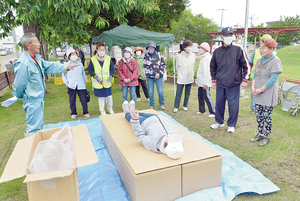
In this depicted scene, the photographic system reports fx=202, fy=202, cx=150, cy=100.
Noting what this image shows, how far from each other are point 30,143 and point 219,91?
331 centimetres

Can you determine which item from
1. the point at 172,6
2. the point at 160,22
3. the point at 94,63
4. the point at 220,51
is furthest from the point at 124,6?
the point at 172,6

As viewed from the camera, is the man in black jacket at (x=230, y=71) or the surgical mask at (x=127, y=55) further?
the surgical mask at (x=127, y=55)

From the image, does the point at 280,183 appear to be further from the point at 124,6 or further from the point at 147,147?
the point at 124,6

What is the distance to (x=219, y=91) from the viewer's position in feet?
13.2

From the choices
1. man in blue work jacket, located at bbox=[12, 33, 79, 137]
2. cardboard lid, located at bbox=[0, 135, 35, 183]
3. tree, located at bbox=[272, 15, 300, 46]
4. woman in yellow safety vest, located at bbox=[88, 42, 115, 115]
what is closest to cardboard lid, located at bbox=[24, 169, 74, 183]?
cardboard lid, located at bbox=[0, 135, 35, 183]

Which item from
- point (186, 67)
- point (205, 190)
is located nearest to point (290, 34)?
point (186, 67)

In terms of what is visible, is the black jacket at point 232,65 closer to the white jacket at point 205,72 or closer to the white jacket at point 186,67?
the white jacket at point 205,72

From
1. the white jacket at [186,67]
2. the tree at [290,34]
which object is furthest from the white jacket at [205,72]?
the tree at [290,34]

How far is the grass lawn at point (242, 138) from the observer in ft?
8.17

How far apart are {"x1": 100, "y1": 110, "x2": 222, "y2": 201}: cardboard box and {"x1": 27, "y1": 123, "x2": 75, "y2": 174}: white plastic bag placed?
22.9 inches

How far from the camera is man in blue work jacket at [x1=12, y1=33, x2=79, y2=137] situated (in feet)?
9.06

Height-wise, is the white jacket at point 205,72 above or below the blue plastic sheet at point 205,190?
above

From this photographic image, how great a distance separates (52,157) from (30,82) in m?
1.42

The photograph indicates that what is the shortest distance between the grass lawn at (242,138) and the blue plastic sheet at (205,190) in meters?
0.12
